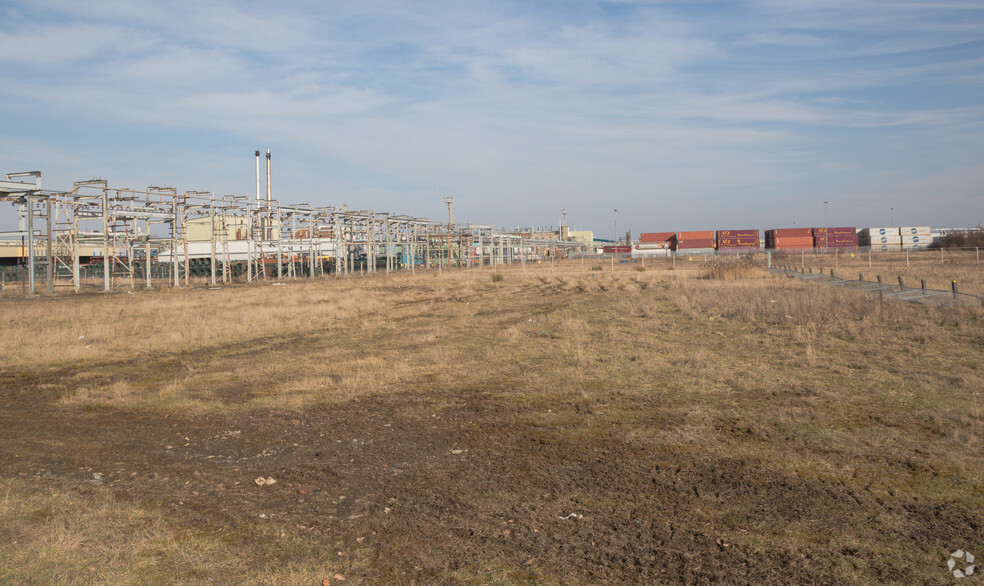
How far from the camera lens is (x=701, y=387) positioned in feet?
32.1

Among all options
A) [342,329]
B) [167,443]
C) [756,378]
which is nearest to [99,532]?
[167,443]

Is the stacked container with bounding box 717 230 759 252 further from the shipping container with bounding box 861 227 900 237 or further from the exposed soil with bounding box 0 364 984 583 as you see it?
the exposed soil with bounding box 0 364 984 583

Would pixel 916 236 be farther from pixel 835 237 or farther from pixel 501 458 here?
pixel 501 458

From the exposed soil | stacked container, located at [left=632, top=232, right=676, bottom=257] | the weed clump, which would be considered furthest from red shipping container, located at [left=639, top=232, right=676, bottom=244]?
the exposed soil

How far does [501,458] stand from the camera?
679 cm

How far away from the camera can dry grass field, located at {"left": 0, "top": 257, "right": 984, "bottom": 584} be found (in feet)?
14.8

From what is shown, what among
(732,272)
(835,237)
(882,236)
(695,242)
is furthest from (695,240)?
(732,272)

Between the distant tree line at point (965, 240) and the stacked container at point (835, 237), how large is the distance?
20097 mm

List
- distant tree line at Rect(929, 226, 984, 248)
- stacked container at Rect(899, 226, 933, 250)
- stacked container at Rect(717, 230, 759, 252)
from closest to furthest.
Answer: distant tree line at Rect(929, 226, 984, 248) → stacked container at Rect(899, 226, 933, 250) → stacked container at Rect(717, 230, 759, 252)

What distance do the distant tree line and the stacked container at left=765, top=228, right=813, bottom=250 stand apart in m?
21.5

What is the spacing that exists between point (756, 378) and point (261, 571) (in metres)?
8.30

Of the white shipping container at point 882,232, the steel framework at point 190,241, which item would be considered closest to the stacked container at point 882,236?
the white shipping container at point 882,232

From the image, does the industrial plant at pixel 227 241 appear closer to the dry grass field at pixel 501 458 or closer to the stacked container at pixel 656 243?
the stacked container at pixel 656 243

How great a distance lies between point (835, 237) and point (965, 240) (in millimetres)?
27864
